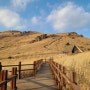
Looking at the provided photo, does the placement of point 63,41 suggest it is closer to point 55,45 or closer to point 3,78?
point 55,45

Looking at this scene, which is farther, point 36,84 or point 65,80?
point 36,84

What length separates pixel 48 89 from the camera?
13.8 meters

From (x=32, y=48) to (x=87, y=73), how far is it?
107529 mm

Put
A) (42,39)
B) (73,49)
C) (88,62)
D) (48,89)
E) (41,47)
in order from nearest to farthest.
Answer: (48,89) < (88,62) < (73,49) < (41,47) < (42,39)

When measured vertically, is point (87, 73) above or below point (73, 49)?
below

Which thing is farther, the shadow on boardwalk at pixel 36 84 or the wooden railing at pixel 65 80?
the shadow on boardwalk at pixel 36 84

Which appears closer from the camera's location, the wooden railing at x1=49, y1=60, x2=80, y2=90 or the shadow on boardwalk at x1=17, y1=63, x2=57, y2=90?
the wooden railing at x1=49, y1=60, x2=80, y2=90

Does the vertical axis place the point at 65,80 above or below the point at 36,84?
above

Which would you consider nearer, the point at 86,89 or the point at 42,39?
the point at 86,89

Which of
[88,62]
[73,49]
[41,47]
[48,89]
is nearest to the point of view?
[48,89]

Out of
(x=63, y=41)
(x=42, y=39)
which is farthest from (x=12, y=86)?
(x=42, y=39)

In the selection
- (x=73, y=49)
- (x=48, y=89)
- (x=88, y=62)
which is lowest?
(x=48, y=89)

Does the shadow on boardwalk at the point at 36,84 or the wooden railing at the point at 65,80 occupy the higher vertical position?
the wooden railing at the point at 65,80

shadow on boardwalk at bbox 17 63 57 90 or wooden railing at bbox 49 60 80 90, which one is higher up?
wooden railing at bbox 49 60 80 90
